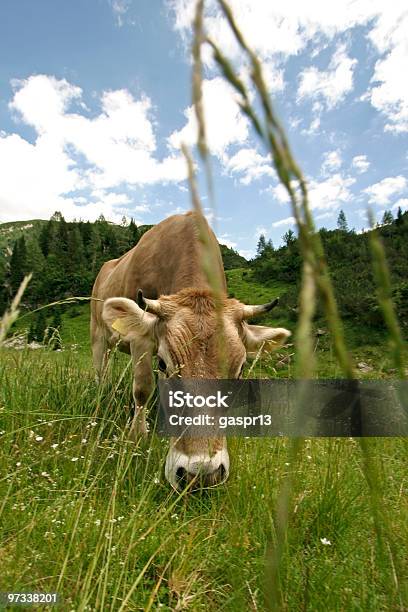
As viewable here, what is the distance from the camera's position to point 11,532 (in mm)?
2137

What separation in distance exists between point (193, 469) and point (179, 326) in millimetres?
1426

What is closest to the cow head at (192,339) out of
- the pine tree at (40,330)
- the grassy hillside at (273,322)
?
the pine tree at (40,330)

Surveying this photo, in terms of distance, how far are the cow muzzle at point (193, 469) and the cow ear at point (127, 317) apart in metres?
1.86

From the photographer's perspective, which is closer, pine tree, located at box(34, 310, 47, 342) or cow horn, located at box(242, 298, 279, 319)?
cow horn, located at box(242, 298, 279, 319)

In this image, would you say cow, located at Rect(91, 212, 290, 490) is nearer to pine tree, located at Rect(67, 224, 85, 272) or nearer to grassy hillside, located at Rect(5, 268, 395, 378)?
grassy hillside, located at Rect(5, 268, 395, 378)

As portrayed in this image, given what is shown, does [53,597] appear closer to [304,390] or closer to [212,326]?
[304,390]

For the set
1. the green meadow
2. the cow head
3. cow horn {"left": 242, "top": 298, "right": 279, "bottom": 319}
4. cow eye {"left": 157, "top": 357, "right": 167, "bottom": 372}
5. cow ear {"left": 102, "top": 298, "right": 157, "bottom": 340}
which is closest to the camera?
the green meadow

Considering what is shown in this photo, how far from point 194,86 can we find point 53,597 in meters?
1.68

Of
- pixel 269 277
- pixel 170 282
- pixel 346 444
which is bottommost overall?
pixel 346 444

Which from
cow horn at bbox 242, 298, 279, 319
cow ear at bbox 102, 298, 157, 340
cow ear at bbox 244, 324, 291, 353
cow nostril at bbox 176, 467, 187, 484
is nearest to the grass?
cow nostril at bbox 176, 467, 187, 484

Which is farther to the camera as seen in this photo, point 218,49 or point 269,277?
point 269,277

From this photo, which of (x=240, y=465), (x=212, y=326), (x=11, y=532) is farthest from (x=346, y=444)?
(x=11, y=532)

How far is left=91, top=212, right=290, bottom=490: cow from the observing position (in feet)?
10.5

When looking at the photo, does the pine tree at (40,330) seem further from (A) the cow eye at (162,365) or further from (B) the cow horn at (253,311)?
(B) the cow horn at (253,311)
